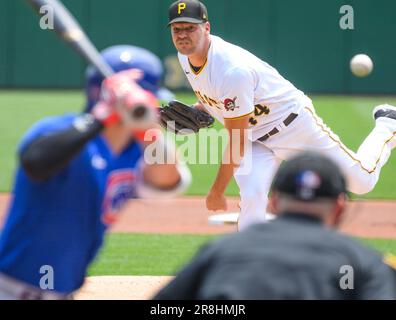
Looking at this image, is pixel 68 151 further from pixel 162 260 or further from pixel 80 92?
pixel 80 92

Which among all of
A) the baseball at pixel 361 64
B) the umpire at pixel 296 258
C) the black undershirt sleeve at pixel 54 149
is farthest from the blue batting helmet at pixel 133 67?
the baseball at pixel 361 64

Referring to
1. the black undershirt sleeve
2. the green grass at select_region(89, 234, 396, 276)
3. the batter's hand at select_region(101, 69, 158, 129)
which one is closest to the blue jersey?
the black undershirt sleeve

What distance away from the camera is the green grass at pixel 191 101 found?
13159 mm

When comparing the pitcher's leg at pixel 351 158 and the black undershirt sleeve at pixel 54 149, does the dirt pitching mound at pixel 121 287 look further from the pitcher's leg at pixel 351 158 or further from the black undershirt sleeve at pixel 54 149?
the black undershirt sleeve at pixel 54 149

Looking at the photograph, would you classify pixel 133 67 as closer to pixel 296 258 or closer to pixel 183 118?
pixel 296 258

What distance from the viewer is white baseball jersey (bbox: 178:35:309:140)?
6.39 meters

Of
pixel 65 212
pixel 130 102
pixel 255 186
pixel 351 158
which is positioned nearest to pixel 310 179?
pixel 130 102

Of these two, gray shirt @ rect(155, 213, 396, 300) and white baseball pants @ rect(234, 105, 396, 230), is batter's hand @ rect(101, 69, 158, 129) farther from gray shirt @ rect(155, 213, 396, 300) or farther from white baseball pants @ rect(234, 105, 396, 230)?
white baseball pants @ rect(234, 105, 396, 230)

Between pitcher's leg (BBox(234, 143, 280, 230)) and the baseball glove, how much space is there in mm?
490

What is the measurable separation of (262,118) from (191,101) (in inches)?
475

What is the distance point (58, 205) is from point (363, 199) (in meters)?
9.27

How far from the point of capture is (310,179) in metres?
2.68
